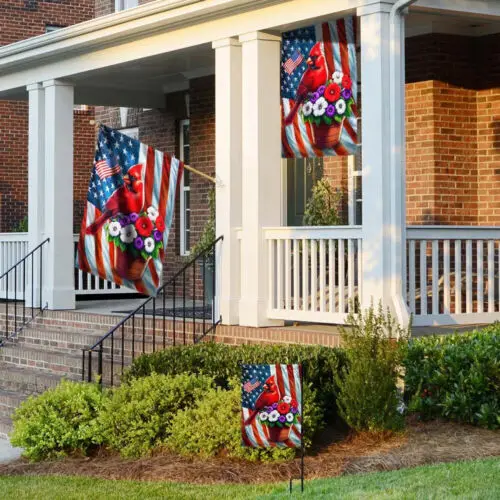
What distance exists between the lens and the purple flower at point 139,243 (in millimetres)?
12938

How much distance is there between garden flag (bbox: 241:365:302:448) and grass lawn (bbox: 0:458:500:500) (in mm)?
364

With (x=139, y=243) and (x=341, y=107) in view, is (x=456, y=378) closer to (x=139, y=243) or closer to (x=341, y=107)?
(x=341, y=107)

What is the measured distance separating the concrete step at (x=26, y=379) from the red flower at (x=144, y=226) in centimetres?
196

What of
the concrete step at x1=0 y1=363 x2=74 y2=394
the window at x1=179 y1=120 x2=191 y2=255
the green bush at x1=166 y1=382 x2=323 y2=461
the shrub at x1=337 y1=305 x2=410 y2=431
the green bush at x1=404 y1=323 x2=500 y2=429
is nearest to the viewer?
the green bush at x1=166 y1=382 x2=323 y2=461

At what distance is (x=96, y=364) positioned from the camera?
13.5m

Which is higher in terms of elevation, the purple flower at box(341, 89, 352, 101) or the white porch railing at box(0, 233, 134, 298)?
the purple flower at box(341, 89, 352, 101)

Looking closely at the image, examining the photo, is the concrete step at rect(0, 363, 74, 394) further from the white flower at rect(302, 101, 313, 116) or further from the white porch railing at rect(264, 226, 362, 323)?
the white flower at rect(302, 101, 313, 116)

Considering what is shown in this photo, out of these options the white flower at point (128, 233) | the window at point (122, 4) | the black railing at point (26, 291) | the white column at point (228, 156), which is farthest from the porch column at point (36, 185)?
the white column at point (228, 156)

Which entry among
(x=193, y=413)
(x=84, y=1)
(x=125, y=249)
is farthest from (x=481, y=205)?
(x=84, y=1)

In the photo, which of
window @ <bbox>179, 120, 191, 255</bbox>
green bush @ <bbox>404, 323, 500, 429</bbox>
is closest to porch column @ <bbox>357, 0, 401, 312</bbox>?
green bush @ <bbox>404, 323, 500, 429</bbox>

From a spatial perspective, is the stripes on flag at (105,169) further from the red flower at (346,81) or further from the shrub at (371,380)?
the shrub at (371,380)

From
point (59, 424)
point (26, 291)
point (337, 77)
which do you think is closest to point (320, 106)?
point (337, 77)

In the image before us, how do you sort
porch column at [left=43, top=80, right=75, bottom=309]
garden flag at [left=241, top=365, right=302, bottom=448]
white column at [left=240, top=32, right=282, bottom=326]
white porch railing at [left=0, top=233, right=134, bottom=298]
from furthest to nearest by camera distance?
white porch railing at [left=0, top=233, right=134, bottom=298]
porch column at [left=43, top=80, right=75, bottom=309]
white column at [left=240, top=32, right=282, bottom=326]
garden flag at [left=241, top=365, right=302, bottom=448]

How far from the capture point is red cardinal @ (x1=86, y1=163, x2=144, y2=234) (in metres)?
12.8
